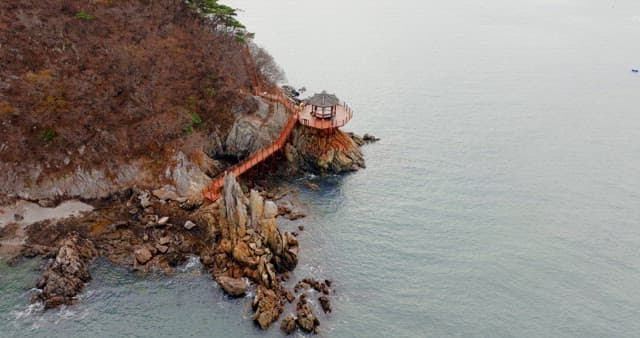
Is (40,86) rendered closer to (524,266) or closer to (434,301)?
(434,301)

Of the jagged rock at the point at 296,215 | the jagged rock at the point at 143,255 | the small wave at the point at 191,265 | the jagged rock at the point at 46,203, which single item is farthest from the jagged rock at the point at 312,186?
the jagged rock at the point at 46,203

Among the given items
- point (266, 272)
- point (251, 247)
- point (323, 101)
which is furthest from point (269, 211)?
point (323, 101)

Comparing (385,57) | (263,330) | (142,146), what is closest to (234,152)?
(142,146)

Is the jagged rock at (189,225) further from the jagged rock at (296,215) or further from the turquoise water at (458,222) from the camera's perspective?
the jagged rock at (296,215)

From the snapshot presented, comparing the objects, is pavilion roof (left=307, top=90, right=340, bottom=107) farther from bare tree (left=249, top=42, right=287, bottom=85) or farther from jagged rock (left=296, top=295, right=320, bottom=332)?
jagged rock (left=296, top=295, right=320, bottom=332)

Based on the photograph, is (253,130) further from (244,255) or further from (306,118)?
(244,255)

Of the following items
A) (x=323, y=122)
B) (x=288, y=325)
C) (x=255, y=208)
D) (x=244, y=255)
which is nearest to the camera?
(x=288, y=325)
